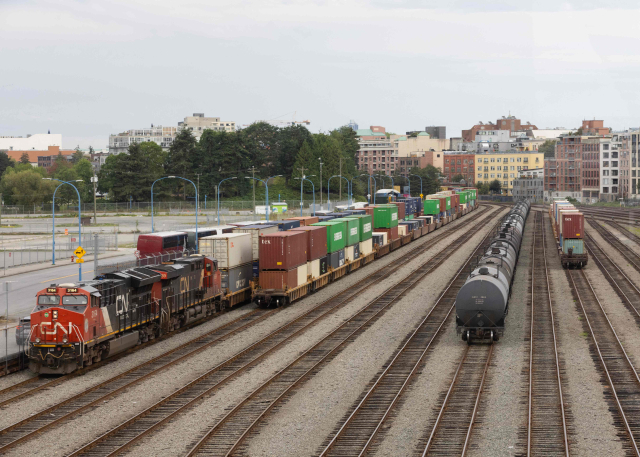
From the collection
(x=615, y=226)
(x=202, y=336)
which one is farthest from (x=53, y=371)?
(x=615, y=226)

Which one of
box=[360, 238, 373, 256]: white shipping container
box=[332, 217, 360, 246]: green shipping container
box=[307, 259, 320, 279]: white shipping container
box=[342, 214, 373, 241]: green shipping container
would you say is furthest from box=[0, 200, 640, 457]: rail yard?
box=[360, 238, 373, 256]: white shipping container

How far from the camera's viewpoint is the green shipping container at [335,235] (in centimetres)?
5372

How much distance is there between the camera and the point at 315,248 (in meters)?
49.5

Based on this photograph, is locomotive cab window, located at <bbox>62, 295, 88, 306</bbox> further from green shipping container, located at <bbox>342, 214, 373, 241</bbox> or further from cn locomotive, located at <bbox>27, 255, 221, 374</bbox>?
green shipping container, located at <bbox>342, 214, 373, 241</bbox>

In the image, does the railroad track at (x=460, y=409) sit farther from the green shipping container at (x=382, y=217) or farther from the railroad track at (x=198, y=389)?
the green shipping container at (x=382, y=217)

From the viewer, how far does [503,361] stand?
30812 mm

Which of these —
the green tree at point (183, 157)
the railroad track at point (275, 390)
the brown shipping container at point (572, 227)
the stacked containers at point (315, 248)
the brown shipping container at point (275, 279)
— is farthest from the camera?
the green tree at point (183, 157)

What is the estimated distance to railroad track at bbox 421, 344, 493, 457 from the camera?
20297mm

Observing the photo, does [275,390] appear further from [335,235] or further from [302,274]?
[335,235]

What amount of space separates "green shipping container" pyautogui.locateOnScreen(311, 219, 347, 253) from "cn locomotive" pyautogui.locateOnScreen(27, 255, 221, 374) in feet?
56.1

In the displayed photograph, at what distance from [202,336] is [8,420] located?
1395 cm

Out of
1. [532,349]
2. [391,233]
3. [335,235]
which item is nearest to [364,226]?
[335,235]

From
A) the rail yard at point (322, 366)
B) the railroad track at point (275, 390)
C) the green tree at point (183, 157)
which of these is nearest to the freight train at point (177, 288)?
the rail yard at point (322, 366)

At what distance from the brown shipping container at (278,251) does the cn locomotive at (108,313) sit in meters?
5.70
